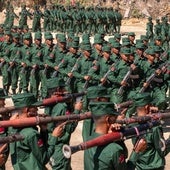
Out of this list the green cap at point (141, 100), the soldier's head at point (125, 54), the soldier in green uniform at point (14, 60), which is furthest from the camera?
the soldier in green uniform at point (14, 60)

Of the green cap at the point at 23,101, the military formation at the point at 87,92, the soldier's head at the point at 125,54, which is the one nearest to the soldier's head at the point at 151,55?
the military formation at the point at 87,92

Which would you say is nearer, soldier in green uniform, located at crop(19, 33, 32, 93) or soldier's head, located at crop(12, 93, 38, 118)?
soldier's head, located at crop(12, 93, 38, 118)

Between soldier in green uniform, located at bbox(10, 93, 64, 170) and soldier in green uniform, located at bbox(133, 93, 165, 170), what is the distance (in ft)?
3.17

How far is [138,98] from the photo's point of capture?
225 inches

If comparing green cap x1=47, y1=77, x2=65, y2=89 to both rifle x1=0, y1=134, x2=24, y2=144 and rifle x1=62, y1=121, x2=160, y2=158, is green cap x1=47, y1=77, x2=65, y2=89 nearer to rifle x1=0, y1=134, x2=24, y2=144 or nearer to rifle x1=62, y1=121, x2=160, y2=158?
rifle x1=0, y1=134, x2=24, y2=144

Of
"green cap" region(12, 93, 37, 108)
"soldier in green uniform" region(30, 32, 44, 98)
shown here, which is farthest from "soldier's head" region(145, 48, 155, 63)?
"green cap" region(12, 93, 37, 108)

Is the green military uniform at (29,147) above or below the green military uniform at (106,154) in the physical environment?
below

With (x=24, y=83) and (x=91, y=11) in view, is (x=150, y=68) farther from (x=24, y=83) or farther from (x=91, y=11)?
(x=91, y=11)

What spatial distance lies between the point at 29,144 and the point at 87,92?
1.96 metres

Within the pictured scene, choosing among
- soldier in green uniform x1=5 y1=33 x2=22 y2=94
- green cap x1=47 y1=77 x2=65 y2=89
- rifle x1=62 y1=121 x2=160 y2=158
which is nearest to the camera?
rifle x1=62 y1=121 x2=160 y2=158

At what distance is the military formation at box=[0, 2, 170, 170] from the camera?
476 cm

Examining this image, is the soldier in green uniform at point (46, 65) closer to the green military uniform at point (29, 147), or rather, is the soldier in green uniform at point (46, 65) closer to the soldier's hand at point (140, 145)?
the green military uniform at point (29, 147)

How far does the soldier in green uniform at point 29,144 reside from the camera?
521 centimetres

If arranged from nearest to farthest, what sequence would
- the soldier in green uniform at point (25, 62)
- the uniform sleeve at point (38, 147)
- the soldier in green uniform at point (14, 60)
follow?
the uniform sleeve at point (38, 147) → the soldier in green uniform at point (25, 62) → the soldier in green uniform at point (14, 60)
